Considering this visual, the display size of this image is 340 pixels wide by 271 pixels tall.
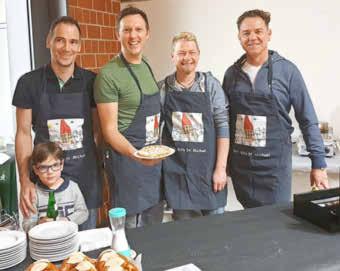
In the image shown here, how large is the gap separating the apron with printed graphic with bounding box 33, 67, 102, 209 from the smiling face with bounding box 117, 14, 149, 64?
276 mm

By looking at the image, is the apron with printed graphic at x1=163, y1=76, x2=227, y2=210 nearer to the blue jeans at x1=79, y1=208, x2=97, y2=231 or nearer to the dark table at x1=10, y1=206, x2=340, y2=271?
the blue jeans at x1=79, y1=208, x2=97, y2=231

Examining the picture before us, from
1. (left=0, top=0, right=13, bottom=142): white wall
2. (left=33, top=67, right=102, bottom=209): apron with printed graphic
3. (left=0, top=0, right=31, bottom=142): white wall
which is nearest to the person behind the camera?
(left=33, top=67, right=102, bottom=209): apron with printed graphic

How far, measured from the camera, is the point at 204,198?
2102 mm

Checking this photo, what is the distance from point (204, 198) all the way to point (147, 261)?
35.6 inches

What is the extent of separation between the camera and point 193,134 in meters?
2.05

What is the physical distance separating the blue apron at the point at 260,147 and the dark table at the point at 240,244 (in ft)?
1.75

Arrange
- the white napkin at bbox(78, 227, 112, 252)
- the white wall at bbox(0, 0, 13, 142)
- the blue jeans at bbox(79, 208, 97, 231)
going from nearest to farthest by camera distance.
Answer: the white napkin at bbox(78, 227, 112, 252)
the blue jeans at bbox(79, 208, 97, 231)
the white wall at bbox(0, 0, 13, 142)

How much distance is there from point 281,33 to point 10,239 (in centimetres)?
252

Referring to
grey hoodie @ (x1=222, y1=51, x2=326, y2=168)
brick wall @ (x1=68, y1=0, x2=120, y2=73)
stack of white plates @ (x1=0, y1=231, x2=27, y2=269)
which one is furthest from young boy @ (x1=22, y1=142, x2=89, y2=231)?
brick wall @ (x1=68, y1=0, x2=120, y2=73)

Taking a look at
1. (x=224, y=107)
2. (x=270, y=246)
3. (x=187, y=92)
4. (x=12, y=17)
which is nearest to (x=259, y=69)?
(x=224, y=107)

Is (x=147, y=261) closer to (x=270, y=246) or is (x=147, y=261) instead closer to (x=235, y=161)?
(x=270, y=246)

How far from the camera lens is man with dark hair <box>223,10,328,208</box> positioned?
6.72 feet

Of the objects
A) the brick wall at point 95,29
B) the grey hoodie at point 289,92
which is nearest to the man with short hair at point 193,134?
the grey hoodie at point 289,92

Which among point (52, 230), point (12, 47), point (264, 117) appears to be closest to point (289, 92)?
point (264, 117)
